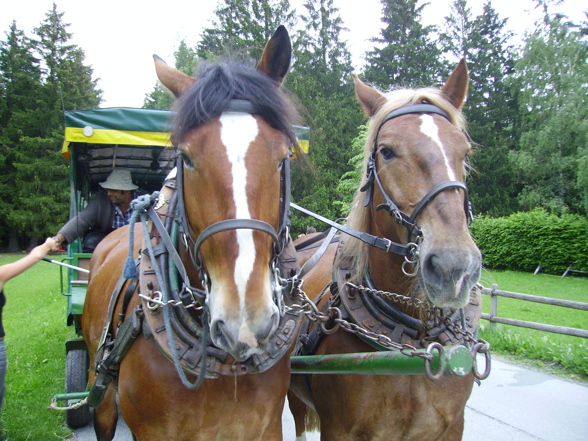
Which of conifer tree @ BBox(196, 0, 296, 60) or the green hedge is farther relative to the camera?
the green hedge

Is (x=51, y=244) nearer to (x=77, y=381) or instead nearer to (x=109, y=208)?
(x=109, y=208)

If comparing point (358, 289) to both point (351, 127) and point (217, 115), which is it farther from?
point (351, 127)

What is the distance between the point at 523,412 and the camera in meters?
4.46

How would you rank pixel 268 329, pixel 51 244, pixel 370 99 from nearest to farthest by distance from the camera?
pixel 268 329 < pixel 370 99 < pixel 51 244

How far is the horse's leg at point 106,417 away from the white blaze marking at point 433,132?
2.42m

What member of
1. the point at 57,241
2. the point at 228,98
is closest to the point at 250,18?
the point at 57,241

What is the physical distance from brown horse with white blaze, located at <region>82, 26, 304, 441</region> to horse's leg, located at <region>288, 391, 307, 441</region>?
5.00 feet

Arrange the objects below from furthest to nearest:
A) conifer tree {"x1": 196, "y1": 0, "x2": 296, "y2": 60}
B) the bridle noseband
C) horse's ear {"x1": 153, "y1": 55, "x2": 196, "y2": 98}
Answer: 1. conifer tree {"x1": 196, "y1": 0, "x2": 296, "y2": 60}
2. horse's ear {"x1": 153, "y1": 55, "x2": 196, "y2": 98}
3. the bridle noseband

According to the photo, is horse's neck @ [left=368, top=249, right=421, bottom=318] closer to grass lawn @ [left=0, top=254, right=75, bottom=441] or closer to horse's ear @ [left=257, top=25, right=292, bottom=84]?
horse's ear @ [left=257, top=25, right=292, bottom=84]

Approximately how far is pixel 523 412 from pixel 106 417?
398 centimetres

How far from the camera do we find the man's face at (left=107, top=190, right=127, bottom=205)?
4352mm

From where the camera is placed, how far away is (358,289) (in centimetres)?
223

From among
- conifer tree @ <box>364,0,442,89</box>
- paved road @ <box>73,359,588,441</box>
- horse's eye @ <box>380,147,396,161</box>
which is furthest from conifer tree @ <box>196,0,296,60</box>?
horse's eye @ <box>380,147,396,161</box>

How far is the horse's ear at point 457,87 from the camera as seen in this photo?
7.43 ft
